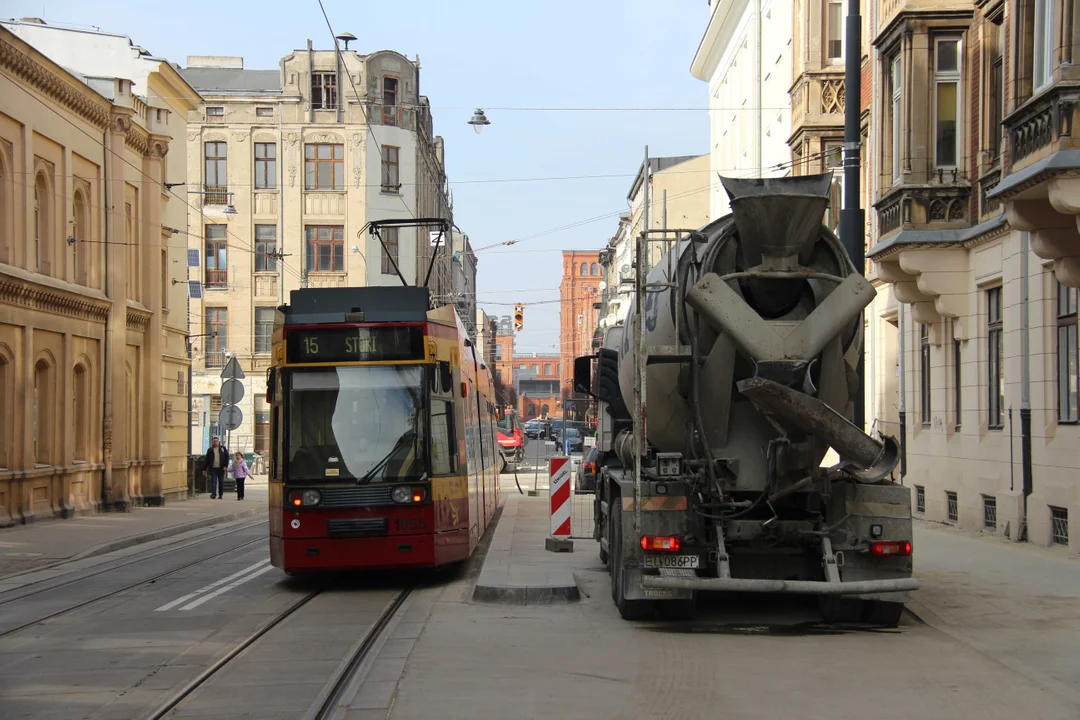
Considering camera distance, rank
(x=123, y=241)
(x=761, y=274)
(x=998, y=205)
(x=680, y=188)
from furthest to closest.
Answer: (x=680, y=188), (x=123, y=241), (x=998, y=205), (x=761, y=274)

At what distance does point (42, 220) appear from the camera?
2678 centimetres

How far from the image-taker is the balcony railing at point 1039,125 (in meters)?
14.3

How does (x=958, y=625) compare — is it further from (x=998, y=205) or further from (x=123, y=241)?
(x=123, y=241)

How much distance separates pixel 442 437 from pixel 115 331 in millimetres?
18429

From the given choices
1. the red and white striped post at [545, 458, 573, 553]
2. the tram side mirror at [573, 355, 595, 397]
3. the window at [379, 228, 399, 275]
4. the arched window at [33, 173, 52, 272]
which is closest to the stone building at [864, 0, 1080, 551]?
the tram side mirror at [573, 355, 595, 397]

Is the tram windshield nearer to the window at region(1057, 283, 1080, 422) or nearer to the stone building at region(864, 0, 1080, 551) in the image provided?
the stone building at region(864, 0, 1080, 551)

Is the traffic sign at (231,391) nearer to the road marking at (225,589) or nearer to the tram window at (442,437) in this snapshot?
the road marking at (225,589)

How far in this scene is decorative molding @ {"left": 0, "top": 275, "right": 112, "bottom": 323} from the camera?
24244 mm

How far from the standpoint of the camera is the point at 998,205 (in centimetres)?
1873

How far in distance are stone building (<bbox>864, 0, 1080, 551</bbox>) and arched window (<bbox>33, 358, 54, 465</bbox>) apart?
17154 millimetres

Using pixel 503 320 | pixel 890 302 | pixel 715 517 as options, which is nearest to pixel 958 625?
pixel 715 517

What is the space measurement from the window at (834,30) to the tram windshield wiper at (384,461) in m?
20.0

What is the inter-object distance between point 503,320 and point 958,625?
112m

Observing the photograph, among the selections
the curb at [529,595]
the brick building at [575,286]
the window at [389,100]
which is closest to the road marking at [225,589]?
the curb at [529,595]
